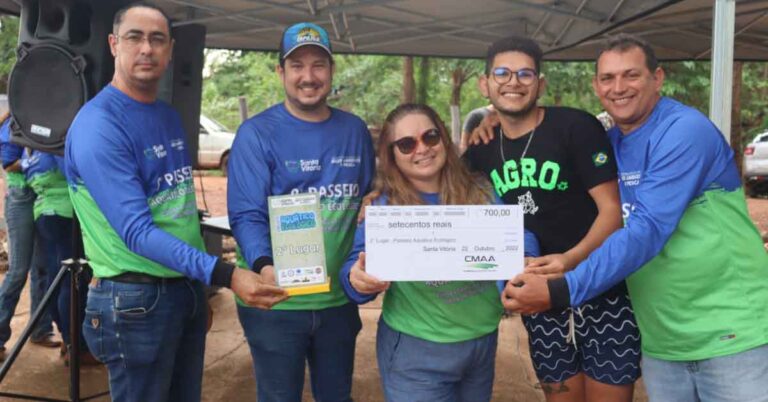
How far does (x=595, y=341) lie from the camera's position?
220 centimetres

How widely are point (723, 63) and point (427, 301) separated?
184cm

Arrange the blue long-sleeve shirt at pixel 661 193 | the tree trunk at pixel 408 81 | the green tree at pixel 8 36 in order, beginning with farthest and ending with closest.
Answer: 1. the tree trunk at pixel 408 81
2. the green tree at pixel 8 36
3. the blue long-sleeve shirt at pixel 661 193

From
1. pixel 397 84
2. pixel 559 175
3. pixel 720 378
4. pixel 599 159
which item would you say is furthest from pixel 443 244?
pixel 397 84

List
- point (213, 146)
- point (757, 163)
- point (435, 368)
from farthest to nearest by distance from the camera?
point (213, 146) < point (757, 163) < point (435, 368)

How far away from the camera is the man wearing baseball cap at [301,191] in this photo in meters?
2.29

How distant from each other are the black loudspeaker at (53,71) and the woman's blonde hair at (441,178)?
5.23 feet

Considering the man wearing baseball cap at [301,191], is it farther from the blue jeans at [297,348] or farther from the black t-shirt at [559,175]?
the black t-shirt at [559,175]

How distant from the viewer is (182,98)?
4.14 meters

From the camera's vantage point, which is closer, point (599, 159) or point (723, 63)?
point (599, 159)

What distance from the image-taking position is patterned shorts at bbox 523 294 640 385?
2178 millimetres

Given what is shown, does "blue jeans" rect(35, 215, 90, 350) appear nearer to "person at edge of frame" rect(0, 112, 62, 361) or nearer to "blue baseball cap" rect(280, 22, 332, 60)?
"person at edge of frame" rect(0, 112, 62, 361)

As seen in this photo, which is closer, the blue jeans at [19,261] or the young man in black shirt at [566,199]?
the young man in black shirt at [566,199]

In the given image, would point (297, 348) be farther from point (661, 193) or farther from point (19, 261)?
point (19, 261)

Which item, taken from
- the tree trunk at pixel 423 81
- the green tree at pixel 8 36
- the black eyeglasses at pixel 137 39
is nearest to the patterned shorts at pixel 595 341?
the black eyeglasses at pixel 137 39
